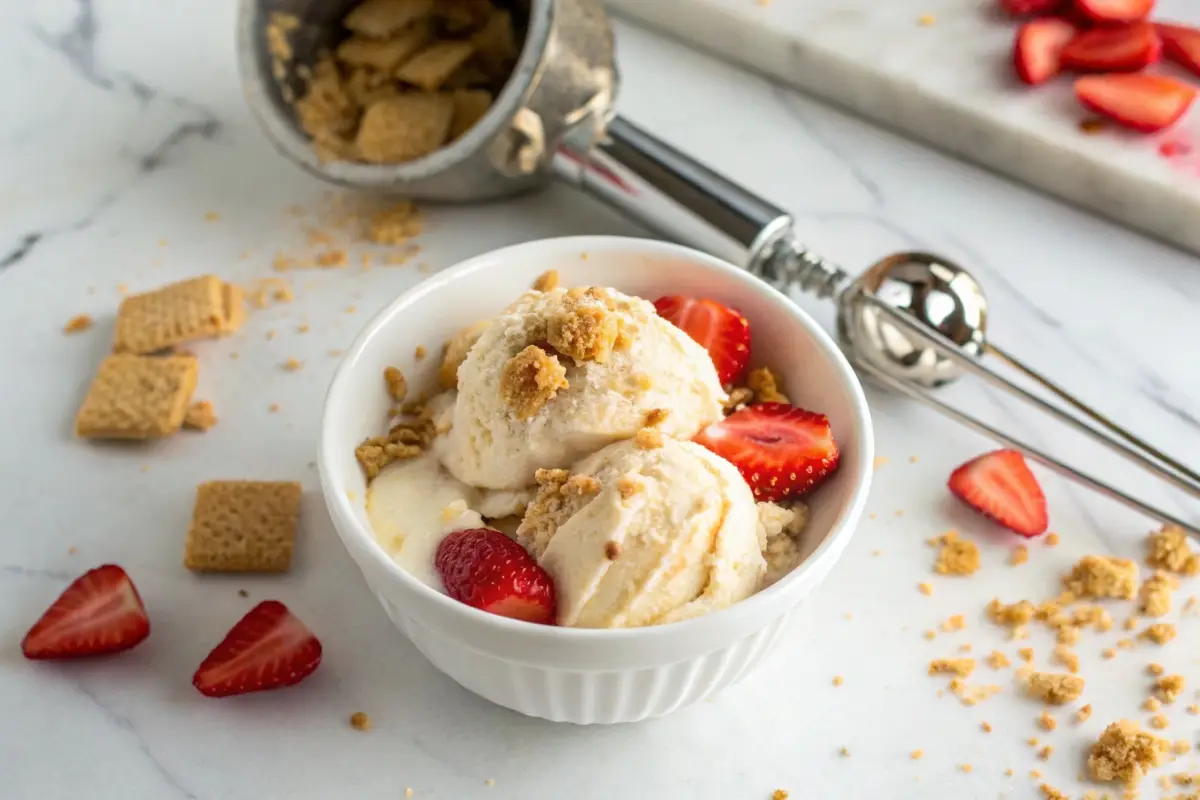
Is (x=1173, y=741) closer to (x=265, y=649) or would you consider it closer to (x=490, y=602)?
(x=490, y=602)

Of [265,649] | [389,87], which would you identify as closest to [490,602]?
[265,649]

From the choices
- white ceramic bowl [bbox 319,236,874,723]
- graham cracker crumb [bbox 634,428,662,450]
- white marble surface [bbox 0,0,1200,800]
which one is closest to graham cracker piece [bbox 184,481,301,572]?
white marble surface [bbox 0,0,1200,800]

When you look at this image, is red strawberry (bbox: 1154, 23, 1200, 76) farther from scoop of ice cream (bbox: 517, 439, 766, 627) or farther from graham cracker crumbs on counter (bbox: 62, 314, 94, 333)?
graham cracker crumbs on counter (bbox: 62, 314, 94, 333)

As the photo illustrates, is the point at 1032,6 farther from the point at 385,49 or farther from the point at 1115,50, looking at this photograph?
the point at 385,49

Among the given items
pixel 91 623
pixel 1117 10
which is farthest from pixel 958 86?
pixel 91 623

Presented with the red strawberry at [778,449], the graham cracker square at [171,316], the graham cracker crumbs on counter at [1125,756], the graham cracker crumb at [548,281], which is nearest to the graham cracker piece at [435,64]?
the graham cracker square at [171,316]

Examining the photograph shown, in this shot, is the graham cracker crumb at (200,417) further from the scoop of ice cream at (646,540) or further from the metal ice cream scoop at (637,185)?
the scoop of ice cream at (646,540)
